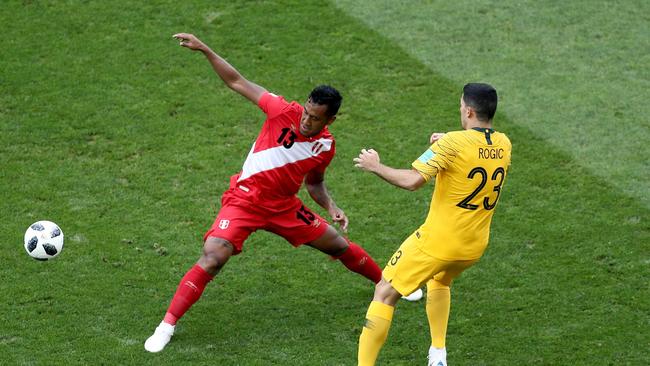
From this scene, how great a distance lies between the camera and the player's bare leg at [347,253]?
9.17 meters

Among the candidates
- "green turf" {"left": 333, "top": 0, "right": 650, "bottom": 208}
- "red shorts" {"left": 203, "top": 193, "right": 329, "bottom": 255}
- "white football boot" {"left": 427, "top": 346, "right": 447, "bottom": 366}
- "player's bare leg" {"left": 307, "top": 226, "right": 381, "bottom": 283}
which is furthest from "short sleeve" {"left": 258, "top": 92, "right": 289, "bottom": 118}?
"green turf" {"left": 333, "top": 0, "right": 650, "bottom": 208}

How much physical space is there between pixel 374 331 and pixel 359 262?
5.21 ft

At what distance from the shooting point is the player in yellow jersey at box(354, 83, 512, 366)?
7566 mm

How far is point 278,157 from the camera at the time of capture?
28.8 ft

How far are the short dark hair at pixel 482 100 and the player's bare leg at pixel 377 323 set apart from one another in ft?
4.68

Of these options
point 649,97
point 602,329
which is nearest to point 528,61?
point 649,97

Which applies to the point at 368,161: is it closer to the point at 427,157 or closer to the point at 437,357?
the point at 427,157

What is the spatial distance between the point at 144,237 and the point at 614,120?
5.68m

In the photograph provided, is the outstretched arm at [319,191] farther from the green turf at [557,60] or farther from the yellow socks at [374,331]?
the green turf at [557,60]

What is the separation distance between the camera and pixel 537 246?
10.2 metres

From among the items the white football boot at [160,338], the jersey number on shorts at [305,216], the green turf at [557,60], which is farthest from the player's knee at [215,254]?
the green turf at [557,60]

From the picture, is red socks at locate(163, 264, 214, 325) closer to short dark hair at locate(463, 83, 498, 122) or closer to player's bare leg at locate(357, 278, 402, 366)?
player's bare leg at locate(357, 278, 402, 366)

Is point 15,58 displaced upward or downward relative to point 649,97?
downward

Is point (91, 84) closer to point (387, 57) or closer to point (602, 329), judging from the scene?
point (387, 57)
